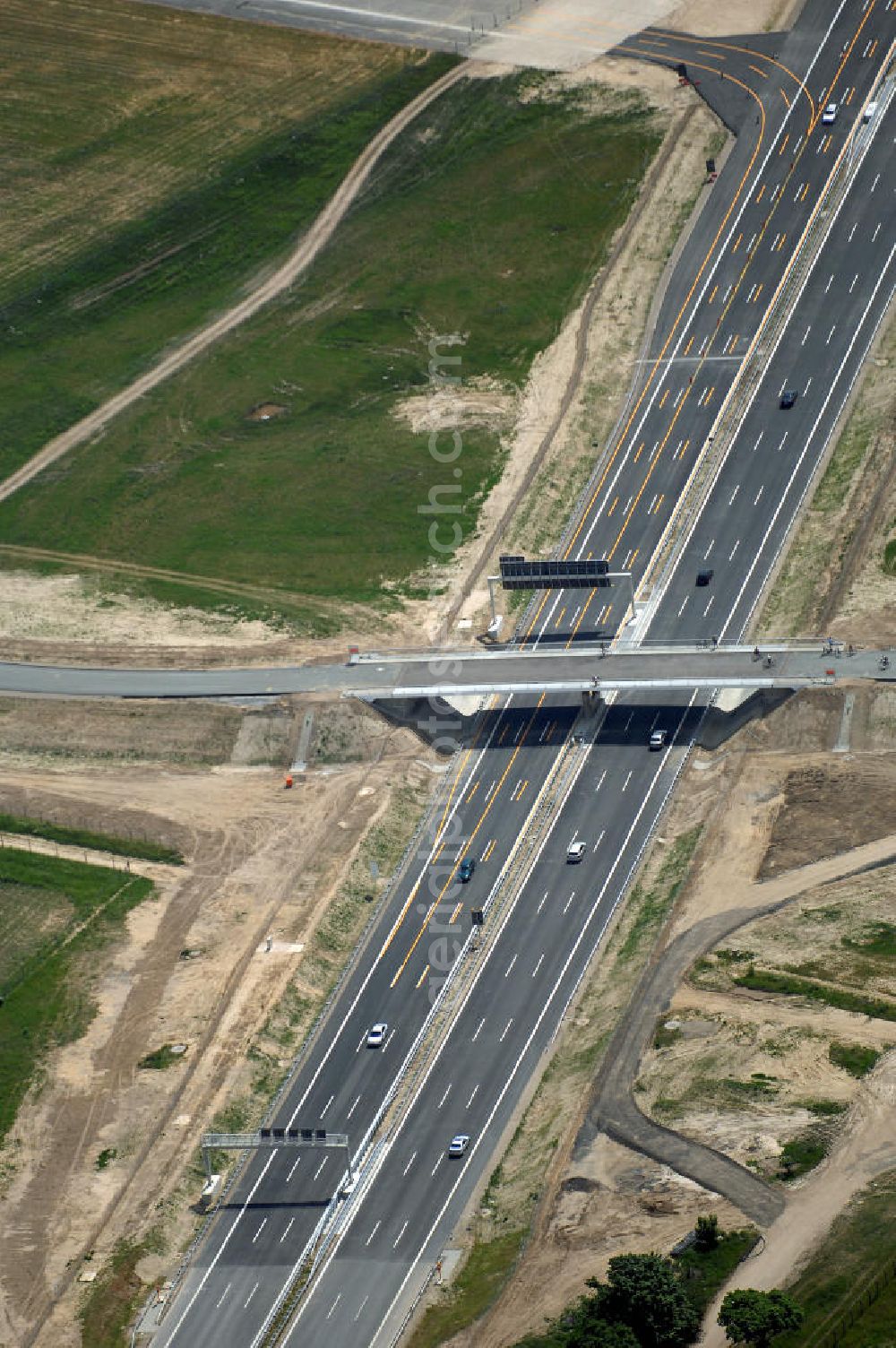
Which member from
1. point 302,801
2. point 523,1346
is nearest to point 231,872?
point 302,801

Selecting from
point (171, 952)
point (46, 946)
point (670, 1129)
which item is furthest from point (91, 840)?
point (670, 1129)

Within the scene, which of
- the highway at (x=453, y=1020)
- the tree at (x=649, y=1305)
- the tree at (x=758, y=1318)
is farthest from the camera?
the highway at (x=453, y=1020)

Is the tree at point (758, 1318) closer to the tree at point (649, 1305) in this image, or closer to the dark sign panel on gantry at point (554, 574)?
the tree at point (649, 1305)

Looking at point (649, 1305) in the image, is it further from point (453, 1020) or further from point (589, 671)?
point (589, 671)

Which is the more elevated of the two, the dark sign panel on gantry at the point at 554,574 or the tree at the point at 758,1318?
the dark sign panel on gantry at the point at 554,574

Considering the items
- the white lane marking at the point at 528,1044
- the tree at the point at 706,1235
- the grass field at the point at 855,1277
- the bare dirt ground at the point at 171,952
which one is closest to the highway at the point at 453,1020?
the white lane marking at the point at 528,1044

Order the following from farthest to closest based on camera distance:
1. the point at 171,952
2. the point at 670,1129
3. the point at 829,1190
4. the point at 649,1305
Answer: the point at 171,952 → the point at 670,1129 → the point at 829,1190 → the point at 649,1305

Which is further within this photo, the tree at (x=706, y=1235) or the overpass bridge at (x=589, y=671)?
the overpass bridge at (x=589, y=671)
